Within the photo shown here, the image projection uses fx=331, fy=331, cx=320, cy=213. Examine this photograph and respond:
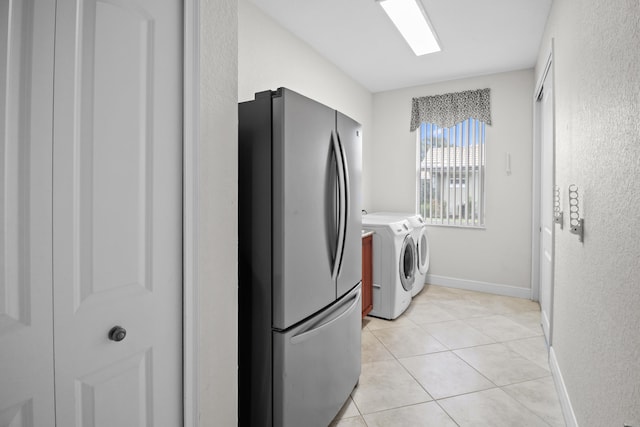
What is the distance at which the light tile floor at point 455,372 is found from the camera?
1834 millimetres

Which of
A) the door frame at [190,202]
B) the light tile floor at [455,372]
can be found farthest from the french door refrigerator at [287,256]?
the light tile floor at [455,372]

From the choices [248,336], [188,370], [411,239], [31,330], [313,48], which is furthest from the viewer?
[411,239]

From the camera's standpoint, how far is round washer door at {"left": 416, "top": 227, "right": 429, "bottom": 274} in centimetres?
378

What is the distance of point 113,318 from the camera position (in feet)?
2.95

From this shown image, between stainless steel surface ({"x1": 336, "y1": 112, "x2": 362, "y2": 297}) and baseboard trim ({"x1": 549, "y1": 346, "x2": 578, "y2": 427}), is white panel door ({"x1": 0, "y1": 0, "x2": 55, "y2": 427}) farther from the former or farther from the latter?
baseboard trim ({"x1": 549, "y1": 346, "x2": 578, "y2": 427})

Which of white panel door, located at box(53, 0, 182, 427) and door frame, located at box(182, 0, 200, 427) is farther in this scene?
door frame, located at box(182, 0, 200, 427)

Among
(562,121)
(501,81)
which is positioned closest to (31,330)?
(562,121)

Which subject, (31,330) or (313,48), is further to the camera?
(313,48)

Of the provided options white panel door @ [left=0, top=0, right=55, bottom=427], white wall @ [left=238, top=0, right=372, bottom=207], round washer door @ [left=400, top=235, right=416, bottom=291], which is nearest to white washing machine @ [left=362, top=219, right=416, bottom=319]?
round washer door @ [left=400, top=235, right=416, bottom=291]

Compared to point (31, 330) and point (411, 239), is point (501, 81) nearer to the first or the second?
point (411, 239)

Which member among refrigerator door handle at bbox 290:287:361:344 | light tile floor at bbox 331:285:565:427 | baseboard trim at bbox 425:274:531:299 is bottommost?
light tile floor at bbox 331:285:565:427

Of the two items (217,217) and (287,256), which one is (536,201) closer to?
(287,256)

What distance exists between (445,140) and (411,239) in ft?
5.02

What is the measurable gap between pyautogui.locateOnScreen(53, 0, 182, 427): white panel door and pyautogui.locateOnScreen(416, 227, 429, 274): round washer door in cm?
314
